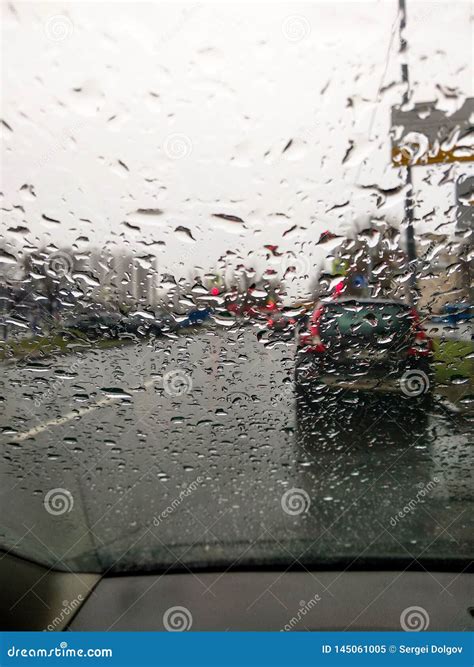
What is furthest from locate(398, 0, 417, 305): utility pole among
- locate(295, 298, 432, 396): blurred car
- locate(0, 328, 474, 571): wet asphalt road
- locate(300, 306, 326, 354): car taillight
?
locate(0, 328, 474, 571): wet asphalt road

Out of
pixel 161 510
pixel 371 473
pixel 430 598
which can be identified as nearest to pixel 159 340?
pixel 161 510

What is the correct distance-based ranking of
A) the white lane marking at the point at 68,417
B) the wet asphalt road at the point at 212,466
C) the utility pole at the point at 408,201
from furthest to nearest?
the white lane marking at the point at 68,417 < the wet asphalt road at the point at 212,466 < the utility pole at the point at 408,201

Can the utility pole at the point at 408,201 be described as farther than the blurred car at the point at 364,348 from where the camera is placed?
No

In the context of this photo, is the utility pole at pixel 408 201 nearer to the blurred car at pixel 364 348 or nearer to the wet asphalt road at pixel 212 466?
the blurred car at pixel 364 348

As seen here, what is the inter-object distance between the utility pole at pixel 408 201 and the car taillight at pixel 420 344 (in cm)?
15

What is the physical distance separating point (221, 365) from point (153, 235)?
2.78 feet

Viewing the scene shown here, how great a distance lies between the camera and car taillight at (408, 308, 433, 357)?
108 inches

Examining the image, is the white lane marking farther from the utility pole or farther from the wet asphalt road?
the utility pole

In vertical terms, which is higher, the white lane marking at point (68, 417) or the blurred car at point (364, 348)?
the blurred car at point (364, 348)

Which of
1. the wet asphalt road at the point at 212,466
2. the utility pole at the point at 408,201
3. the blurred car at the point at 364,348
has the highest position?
the utility pole at the point at 408,201

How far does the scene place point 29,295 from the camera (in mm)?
2627

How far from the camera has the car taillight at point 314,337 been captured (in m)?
2.79

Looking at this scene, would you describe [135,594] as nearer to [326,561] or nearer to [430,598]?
[326,561]

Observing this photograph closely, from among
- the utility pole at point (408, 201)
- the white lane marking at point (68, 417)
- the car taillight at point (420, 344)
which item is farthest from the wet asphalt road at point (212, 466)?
the utility pole at point (408, 201)
